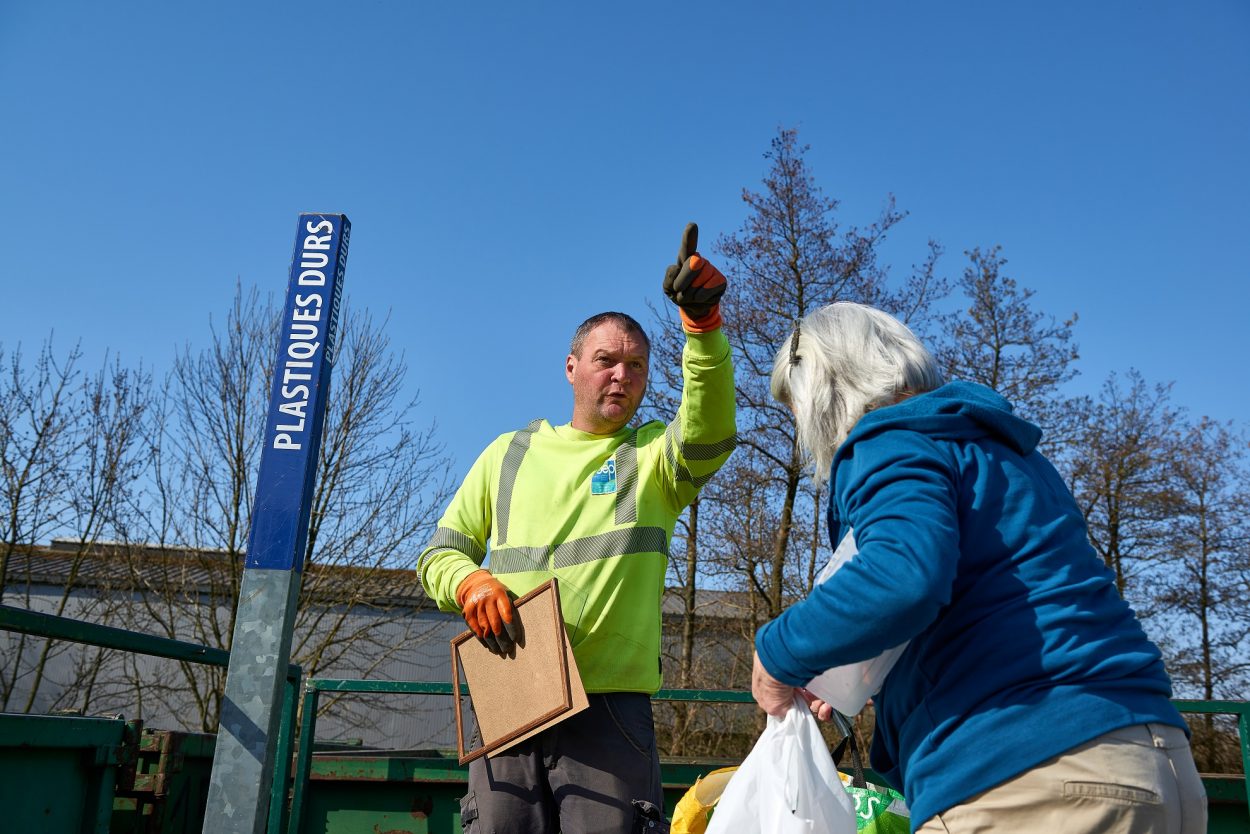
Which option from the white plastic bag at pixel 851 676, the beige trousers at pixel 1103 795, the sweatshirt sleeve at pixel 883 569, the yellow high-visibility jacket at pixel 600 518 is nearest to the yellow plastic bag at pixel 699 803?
A: the yellow high-visibility jacket at pixel 600 518

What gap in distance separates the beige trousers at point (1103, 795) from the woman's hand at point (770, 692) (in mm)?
407

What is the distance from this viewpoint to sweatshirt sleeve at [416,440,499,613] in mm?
3164

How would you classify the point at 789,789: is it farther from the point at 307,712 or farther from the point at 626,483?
the point at 307,712

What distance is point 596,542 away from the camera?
3.05m

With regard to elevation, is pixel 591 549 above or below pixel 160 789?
above

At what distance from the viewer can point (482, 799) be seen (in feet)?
9.32

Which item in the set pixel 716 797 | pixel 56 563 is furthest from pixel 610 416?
pixel 56 563

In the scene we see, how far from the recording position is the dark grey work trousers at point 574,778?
2.77 m

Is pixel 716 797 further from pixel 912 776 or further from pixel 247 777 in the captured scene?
pixel 247 777

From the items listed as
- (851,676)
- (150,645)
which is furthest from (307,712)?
(851,676)

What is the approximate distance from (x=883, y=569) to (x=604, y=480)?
166cm

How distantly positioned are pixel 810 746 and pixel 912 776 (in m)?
0.29

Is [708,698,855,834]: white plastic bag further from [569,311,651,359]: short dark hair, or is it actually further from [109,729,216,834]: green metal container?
[109,729,216,834]: green metal container

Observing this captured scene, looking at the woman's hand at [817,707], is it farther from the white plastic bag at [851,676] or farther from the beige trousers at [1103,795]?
the beige trousers at [1103,795]
